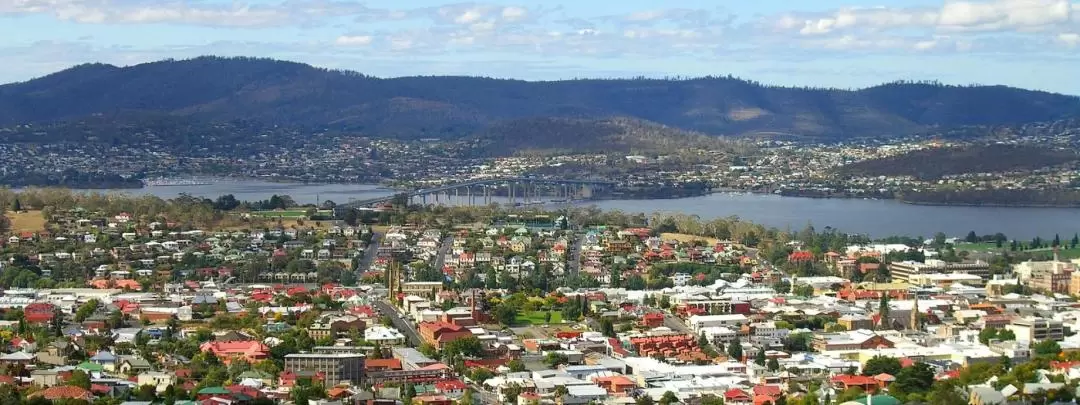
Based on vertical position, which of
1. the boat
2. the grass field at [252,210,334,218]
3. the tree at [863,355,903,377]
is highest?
the tree at [863,355,903,377]

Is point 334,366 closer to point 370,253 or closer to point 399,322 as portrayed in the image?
point 399,322

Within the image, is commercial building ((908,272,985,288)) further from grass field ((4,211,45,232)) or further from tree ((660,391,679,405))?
grass field ((4,211,45,232))

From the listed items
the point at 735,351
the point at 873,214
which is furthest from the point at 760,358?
the point at 873,214

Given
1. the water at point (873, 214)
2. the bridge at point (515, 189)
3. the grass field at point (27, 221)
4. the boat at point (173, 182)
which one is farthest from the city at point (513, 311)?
the boat at point (173, 182)

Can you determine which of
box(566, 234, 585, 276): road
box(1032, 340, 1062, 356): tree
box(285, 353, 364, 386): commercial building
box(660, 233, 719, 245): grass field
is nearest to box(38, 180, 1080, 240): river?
box(660, 233, 719, 245): grass field

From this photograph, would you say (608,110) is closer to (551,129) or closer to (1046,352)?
(551,129)

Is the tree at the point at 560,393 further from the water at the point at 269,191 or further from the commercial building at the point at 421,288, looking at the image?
the water at the point at 269,191

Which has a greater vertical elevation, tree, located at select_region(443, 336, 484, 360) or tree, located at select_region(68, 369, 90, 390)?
tree, located at select_region(68, 369, 90, 390)
